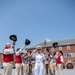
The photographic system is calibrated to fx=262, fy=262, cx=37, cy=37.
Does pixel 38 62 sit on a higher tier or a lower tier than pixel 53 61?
lower

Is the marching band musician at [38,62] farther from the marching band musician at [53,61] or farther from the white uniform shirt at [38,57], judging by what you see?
the marching band musician at [53,61]

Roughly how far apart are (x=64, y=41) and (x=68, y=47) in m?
6.01

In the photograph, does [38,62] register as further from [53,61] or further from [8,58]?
[53,61]

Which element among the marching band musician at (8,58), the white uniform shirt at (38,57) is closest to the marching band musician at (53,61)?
the white uniform shirt at (38,57)

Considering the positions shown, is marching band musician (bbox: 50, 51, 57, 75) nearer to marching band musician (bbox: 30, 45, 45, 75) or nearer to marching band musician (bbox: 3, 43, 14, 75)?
marching band musician (bbox: 30, 45, 45, 75)

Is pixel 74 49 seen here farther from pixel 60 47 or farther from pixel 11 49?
pixel 11 49

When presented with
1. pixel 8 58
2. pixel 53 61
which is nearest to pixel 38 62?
pixel 8 58

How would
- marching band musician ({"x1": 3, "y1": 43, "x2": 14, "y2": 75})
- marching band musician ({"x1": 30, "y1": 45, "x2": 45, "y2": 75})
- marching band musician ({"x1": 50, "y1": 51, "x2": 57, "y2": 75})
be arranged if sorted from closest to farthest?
1. marching band musician ({"x1": 3, "y1": 43, "x2": 14, "y2": 75})
2. marching band musician ({"x1": 30, "y1": 45, "x2": 45, "y2": 75})
3. marching band musician ({"x1": 50, "y1": 51, "x2": 57, "y2": 75})

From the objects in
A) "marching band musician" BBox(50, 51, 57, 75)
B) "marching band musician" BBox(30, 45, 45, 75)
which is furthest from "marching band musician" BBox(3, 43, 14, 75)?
"marching band musician" BBox(50, 51, 57, 75)

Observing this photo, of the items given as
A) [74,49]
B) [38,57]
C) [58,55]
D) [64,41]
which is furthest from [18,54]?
[64,41]

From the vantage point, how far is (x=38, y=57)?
11672mm

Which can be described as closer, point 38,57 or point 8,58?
point 8,58

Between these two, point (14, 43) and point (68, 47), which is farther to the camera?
point (68, 47)

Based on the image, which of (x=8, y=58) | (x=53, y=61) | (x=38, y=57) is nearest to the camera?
(x=8, y=58)
